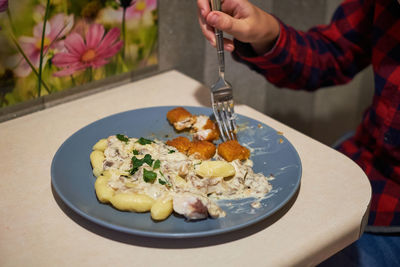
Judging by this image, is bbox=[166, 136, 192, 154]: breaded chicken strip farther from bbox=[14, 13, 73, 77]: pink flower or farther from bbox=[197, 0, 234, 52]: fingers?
bbox=[14, 13, 73, 77]: pink flower

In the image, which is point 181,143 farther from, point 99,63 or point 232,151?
point 99,63

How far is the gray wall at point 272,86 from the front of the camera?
117 centimetres

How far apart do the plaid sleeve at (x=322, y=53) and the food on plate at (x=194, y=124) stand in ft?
0.69

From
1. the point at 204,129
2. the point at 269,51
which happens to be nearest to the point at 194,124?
the point at 204,129

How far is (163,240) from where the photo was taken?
0.65 metres

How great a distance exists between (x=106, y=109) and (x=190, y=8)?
→ 0.37 meters

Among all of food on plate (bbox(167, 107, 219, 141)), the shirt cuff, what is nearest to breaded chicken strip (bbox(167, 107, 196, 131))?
food on plate (bbox(167, 107, 219, 141))

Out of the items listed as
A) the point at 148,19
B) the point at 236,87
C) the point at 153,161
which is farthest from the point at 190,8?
the point at 153,161

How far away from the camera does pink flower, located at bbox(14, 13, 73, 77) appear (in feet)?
2.97

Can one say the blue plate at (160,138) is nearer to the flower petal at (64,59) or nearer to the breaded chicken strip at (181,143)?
the breaded chicken strip at (181,143)

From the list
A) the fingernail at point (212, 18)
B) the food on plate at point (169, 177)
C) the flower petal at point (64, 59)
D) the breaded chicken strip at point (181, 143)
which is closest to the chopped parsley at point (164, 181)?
the food on plate at point (169, 177)

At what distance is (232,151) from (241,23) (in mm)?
276

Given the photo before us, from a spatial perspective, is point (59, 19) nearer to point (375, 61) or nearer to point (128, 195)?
point (128, 195)

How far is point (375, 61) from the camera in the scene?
103 cm
